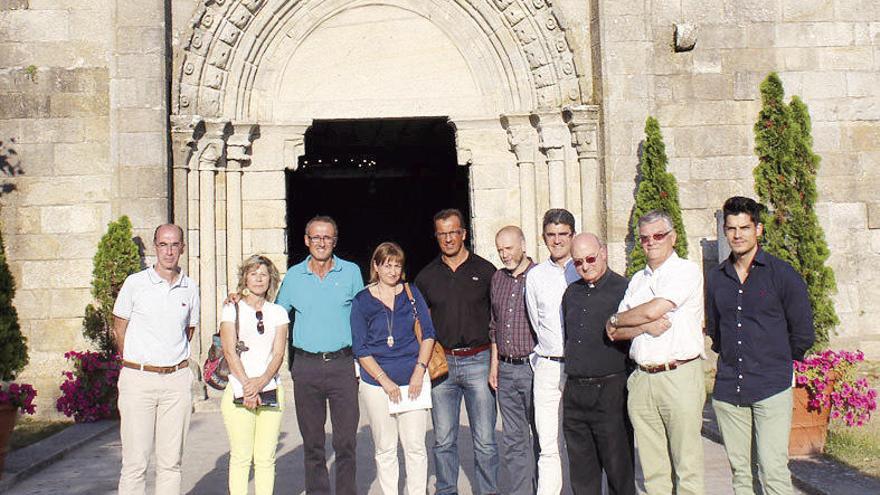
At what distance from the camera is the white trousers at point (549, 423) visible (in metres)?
5.01

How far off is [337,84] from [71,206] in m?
3.03

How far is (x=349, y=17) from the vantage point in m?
10.0

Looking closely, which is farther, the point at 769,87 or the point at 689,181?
the point at 689,181

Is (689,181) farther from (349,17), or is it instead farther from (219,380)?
(219,380)

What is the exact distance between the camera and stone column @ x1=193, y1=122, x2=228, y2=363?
9.36m

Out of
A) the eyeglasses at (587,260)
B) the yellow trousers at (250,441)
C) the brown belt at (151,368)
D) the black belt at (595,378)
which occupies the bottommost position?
the yellow trousers at (250,441)

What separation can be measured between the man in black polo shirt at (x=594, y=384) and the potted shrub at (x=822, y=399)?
2.37 m

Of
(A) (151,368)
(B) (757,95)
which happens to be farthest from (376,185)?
(A) (151,368)

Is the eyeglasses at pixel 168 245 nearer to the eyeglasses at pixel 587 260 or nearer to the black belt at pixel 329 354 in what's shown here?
the black belt at pixel 329 354

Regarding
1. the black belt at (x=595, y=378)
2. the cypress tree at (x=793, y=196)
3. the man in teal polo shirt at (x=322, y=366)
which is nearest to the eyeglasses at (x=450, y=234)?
the man in teal polo shirt at (x=322, y=366)

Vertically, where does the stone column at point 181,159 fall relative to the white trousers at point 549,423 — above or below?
above

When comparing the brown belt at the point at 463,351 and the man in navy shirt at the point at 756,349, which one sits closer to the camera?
the man in navy shirt at the point at 756,349

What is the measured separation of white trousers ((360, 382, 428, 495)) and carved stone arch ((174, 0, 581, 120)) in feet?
17.4

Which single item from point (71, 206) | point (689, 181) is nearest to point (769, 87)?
point (689, 181)
